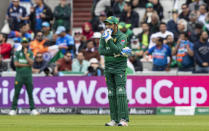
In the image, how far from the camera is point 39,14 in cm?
2584

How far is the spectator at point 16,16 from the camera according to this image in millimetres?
25767

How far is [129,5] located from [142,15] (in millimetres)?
988

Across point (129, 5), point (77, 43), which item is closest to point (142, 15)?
point (129, 5)

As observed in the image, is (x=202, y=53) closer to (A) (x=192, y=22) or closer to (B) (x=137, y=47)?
(A) (x=192, y=22)

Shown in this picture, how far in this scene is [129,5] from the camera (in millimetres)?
24438

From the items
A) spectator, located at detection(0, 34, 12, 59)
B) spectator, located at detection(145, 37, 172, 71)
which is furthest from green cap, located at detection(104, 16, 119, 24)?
spectator, located at detection(0, 34, 12, 59)

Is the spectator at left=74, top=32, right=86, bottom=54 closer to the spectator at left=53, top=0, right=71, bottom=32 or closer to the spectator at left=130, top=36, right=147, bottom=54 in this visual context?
the spectator at left=53, top=0, right=71, bottom=32

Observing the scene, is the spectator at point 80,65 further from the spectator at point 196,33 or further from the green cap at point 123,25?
the spectator at point 196,33

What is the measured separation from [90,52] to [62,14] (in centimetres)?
330

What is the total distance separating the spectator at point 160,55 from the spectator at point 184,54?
14.8 inches

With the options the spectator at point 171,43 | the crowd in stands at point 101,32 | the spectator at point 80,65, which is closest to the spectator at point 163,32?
the crowd in stands at point 101,32

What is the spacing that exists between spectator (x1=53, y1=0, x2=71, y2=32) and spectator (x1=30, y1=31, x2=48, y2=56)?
4.55 feet

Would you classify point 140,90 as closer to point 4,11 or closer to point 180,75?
point 180,75

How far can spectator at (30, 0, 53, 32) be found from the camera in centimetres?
2581
